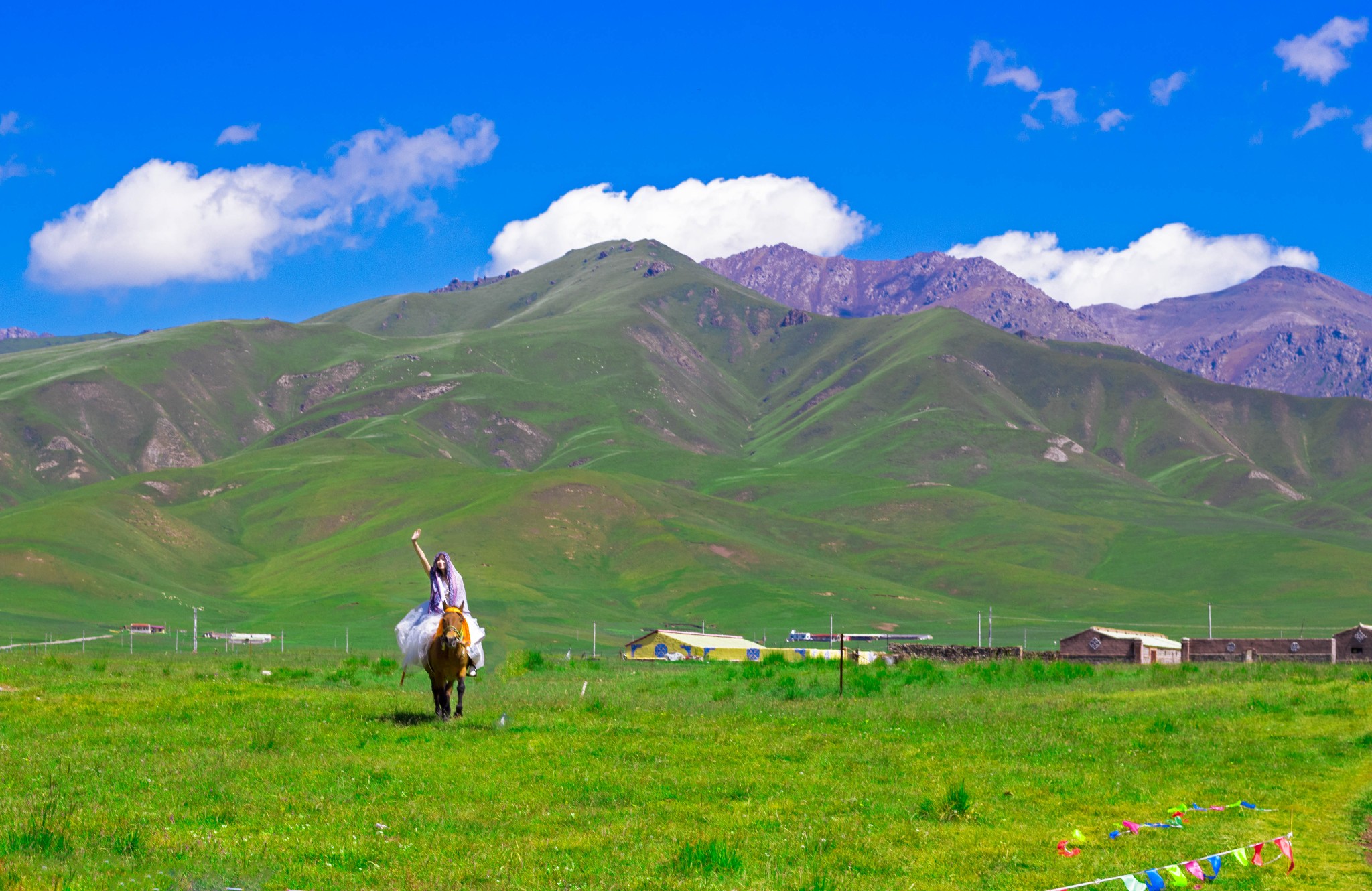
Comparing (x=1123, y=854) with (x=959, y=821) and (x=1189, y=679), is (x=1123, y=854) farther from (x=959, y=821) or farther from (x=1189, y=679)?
(x=1189, y=679)

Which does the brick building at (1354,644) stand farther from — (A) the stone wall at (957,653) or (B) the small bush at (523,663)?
(B) the small bush at (523,663)

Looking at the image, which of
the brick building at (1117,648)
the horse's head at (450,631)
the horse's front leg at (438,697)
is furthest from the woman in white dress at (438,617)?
the brick building at (1117,648)

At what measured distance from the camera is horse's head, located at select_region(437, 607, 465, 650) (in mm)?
25484

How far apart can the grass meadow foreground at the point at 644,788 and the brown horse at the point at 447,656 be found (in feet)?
2.69

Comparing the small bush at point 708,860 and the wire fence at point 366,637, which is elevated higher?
the small bush at point 708,860

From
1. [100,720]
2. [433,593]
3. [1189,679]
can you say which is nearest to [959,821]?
[433,593]

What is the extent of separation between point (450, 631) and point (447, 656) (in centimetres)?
74

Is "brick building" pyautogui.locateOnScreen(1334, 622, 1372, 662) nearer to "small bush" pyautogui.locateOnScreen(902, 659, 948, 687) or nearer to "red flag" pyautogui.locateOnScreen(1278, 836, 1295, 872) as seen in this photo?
"small bush" pyautogui.locateOnScreen(902, 659, 948, 687)

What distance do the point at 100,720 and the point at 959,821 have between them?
55.0 ft

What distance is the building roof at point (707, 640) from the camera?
445 feet

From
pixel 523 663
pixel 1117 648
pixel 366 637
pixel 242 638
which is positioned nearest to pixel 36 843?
pixel 523 663

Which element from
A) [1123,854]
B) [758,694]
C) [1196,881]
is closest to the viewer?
[1196,881]

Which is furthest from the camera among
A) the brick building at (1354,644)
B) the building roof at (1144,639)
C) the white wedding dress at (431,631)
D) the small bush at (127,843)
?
the building roof at (1144,639)

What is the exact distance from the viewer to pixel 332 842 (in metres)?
15.0
